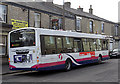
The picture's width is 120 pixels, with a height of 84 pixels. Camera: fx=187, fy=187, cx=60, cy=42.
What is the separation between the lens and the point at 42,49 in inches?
456

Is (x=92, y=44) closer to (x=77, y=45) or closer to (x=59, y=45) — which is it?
(x=77, y=45)

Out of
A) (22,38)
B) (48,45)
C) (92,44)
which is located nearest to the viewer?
(22,38)

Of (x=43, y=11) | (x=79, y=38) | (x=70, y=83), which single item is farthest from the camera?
(x=43, y=11)

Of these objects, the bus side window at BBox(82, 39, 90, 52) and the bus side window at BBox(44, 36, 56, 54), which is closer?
the bus side window at BBox(44, 36, 56, 54)

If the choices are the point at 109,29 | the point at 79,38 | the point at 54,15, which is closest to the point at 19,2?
the point at 54,15

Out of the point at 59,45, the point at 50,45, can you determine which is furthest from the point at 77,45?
the point at 50,45

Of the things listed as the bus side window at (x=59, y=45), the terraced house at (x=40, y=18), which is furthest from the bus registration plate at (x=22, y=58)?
the terraced house at (x=40, y=18)

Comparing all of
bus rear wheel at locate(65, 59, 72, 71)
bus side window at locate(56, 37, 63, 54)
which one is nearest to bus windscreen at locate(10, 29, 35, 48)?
bus side window at locate(56, 37, 63, 54)

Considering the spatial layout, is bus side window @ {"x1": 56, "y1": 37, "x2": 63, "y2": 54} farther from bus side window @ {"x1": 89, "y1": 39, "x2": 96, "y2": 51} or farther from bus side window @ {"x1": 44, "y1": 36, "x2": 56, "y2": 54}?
bus side window @ {"x1": 89, "y1": 39, "x2": 96, "y2": 51}

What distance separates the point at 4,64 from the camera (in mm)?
17875

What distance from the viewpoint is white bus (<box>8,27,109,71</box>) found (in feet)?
37.4

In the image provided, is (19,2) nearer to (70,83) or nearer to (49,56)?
(49,56)

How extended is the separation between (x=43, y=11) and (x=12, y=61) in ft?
38.1

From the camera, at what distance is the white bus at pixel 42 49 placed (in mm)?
11414
